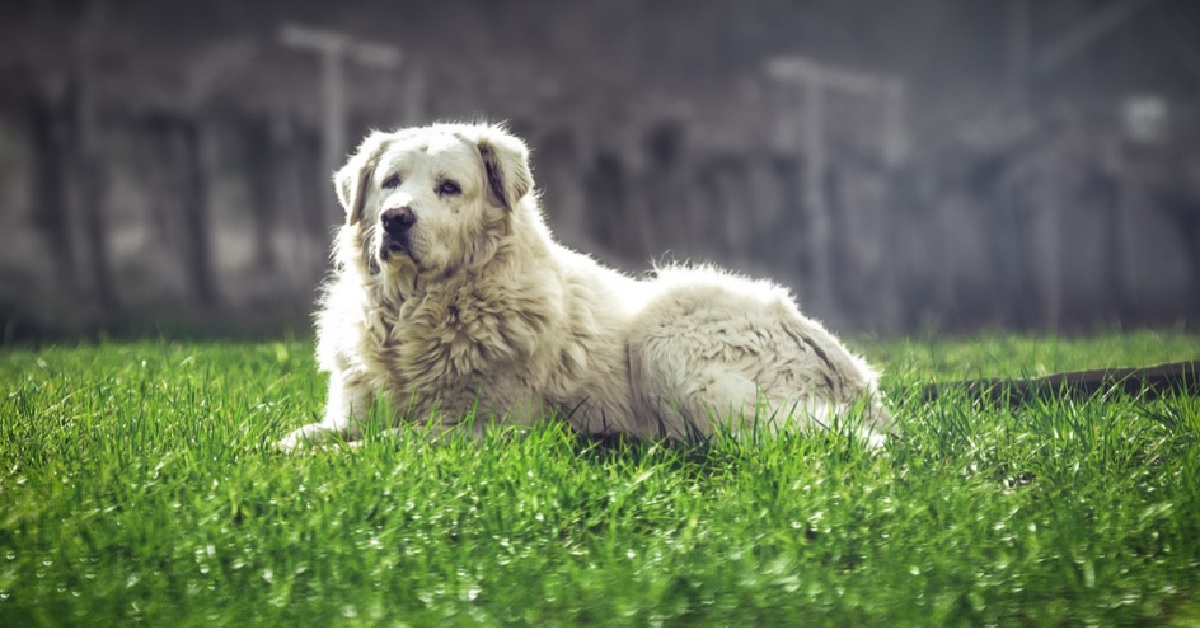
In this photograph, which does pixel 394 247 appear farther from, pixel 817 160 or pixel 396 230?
pixel 817 160

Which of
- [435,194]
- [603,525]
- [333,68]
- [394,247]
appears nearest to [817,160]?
[333,68]

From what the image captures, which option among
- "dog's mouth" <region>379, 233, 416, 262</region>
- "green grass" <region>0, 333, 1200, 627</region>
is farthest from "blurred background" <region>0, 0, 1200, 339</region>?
"green grass" <region>0, 333, 1200, 627</region>

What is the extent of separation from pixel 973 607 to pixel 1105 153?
463 inches

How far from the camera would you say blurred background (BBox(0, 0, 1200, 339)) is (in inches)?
338

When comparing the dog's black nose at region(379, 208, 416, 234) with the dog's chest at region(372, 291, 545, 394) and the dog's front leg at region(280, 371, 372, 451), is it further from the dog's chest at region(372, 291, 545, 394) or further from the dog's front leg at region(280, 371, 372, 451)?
the dog's front leg at region(280, 371, 372, 451)

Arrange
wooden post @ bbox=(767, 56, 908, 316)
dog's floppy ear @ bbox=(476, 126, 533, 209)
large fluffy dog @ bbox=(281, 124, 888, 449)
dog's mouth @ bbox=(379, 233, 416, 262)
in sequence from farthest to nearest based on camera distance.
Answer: wooden post @ bbox=(767, 56, 908, 316) < dog's floppy ear @ bbox=(476, 126, 533, 209) < large fluffy dog @ bbox=(281, 124, 888, 449) < dog's mouth @ bbox=(379, 233, 416, 262)

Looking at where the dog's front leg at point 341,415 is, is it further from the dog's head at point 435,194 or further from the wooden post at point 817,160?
the wooden post at point 817,160

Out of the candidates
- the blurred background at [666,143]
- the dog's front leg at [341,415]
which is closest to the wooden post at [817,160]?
the blurred background at [666,143]

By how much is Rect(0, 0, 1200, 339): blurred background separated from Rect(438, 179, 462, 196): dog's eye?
476 centimetres

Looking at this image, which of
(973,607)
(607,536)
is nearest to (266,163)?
(607,536)

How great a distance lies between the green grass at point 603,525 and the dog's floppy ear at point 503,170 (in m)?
0.95

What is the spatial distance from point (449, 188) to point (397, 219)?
30cm

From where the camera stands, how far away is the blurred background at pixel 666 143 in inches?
338

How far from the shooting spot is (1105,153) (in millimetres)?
12617
